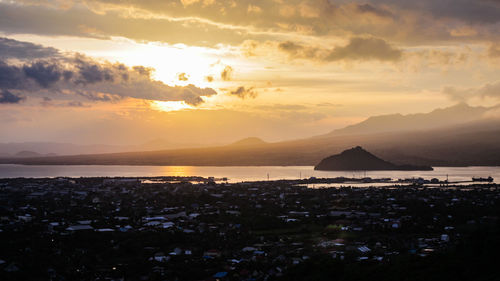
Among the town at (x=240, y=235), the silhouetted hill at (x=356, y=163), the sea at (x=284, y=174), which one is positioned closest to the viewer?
the town at (x=240, y=235)

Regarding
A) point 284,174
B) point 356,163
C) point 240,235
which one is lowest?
point 240,235

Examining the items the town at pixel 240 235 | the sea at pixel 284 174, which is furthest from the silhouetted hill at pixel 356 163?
the town at pixel 240 235

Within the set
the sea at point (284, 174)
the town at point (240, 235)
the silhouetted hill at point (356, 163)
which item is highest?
the silhouetted hill at point (356, 163)

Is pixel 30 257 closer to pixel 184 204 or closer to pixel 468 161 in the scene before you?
pixel 184 204

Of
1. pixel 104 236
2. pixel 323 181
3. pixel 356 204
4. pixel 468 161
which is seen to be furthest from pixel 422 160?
pixel 104 236

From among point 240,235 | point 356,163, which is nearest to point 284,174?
point 356,163

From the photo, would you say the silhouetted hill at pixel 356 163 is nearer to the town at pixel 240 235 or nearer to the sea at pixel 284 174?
the sea at pixel 284 174

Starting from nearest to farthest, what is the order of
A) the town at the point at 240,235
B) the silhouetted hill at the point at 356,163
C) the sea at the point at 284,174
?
the town at the point at 240,235 < the sea at the point at 284,174 < the silhouetted hill at the point at 356,163

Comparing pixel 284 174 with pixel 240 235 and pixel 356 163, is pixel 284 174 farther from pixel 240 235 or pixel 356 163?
pixel 240 235
